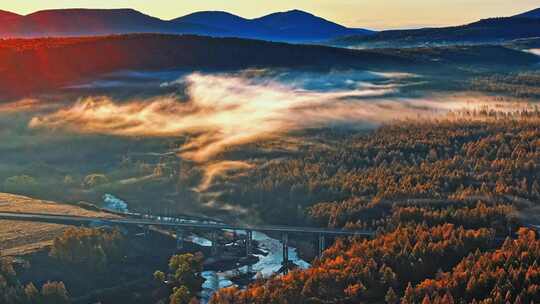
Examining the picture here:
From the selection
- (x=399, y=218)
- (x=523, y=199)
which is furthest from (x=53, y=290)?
(x=523, y=199)

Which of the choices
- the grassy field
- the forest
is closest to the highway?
the grassy field

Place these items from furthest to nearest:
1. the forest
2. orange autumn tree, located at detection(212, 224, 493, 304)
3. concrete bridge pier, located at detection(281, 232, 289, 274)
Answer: concrete bridge pier, located at detection(281, 232, 289, 274), the forest, orange autumn tree, located at detection(212, 224, 493, 304)

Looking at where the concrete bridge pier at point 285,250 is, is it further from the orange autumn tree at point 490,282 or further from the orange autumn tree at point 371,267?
the orange autumn tree at point 490,282

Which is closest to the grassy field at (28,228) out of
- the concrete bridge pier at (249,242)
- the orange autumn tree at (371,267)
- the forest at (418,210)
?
the concrete bridge pier at (249,242)

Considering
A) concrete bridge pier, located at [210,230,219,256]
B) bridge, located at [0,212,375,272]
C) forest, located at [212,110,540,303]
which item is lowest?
concrete bridge pier, located at [210,230,219,256]

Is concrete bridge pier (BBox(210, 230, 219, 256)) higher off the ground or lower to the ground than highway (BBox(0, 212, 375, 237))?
lower

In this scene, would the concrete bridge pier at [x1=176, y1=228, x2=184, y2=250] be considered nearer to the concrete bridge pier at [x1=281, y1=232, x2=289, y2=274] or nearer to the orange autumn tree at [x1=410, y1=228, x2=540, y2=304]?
the concrete bridge pier at [x1=281, y1=232, x2=289, y2=274]

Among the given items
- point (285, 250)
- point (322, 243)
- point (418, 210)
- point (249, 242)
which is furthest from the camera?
point (418, 210)

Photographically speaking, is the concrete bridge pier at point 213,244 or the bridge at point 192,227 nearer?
the bridge at point 192,227

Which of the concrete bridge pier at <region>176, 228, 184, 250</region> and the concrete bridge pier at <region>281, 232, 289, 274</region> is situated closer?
the concrete bridge pier at <region>281, 232, 289, 274</region>

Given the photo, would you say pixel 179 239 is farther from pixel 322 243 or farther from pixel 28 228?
pixel 28 228

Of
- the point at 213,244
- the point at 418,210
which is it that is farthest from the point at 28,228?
the point at 418,210
